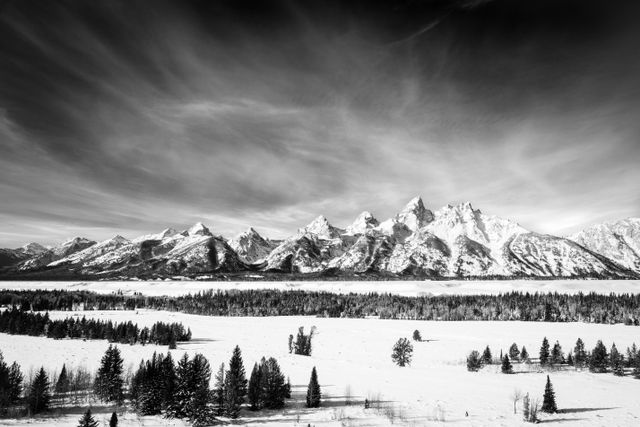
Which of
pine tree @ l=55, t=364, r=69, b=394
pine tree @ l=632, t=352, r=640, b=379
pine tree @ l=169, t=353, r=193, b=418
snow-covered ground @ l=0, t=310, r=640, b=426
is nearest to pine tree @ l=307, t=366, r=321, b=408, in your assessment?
snow-covered ground @ l=0, t=310, r=640, b=426

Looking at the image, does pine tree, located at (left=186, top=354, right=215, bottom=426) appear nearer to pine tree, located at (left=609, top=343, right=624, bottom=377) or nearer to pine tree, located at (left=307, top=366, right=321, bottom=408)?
pine tree, located at (left=307, top=366, right=321, bottom=408)

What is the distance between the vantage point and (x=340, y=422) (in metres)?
42.0

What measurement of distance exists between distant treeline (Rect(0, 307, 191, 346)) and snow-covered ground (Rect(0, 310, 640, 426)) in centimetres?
411

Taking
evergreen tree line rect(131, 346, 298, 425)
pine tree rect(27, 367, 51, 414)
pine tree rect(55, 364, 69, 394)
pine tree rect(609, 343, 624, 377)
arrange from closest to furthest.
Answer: pine tree rect(27, 367, 51, 414)
evergreen tree line rect(131, 346, 298, 425)
pine tree rect(55, 364, 69, 394)
pine tree rect(609, 343, 624, 377)

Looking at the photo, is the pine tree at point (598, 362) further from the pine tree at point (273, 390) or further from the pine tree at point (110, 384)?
the pine tree at point (110, 384)

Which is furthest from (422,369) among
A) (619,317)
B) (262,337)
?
(619,317)

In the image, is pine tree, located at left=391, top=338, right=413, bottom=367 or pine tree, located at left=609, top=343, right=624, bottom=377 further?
pine tree, located at left=391, top=338, right=413, bottom=367

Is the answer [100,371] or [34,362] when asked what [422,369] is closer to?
[100,371]

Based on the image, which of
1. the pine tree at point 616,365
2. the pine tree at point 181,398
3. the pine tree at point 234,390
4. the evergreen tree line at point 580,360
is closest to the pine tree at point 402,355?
the evergreen tree line at point 580,360

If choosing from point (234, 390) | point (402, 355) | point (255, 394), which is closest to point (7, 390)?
point (234, 390)

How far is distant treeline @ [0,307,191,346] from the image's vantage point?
354ft

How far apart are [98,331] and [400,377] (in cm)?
9122

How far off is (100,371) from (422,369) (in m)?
56.0

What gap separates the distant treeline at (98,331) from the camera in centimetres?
10775
